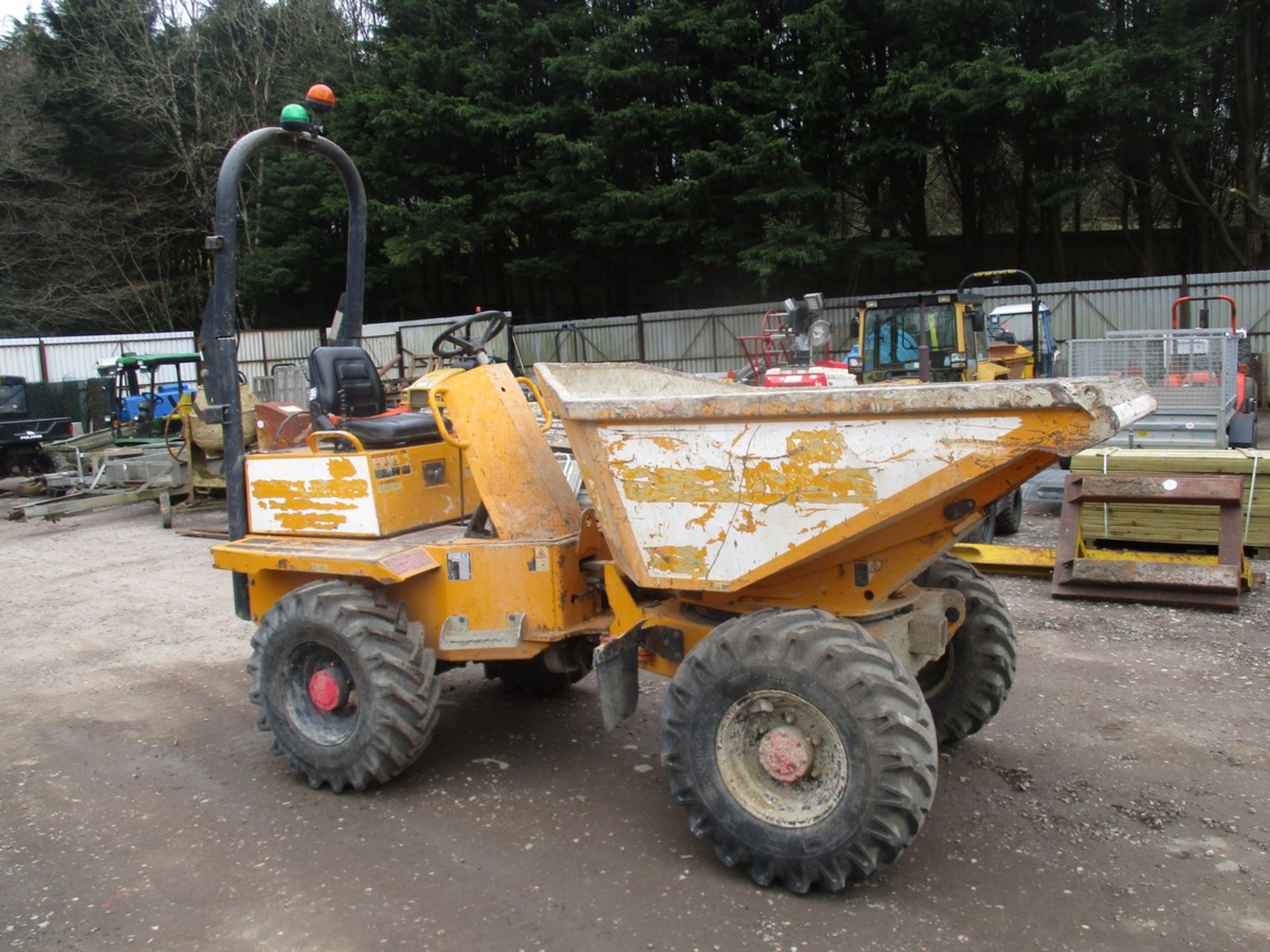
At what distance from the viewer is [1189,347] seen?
34.9 ft

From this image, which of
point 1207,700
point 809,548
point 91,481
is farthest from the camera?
point 91,481

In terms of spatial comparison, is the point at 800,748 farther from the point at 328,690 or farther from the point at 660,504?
the point at 328,690

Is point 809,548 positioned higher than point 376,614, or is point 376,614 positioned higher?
point 809,548

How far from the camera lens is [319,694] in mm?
4289

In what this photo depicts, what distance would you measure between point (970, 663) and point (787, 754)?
1308 millimetres

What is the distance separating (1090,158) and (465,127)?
14.9 meters

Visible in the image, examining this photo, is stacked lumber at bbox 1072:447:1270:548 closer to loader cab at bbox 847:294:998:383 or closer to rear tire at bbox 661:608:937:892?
loader cab at bbox 847:294:998:383

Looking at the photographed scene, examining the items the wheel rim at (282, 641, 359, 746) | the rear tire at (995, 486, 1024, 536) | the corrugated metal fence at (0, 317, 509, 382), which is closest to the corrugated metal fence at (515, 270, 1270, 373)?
the corrugated metal fence at (0, 317, 509, 382)

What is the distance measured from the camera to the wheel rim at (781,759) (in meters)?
3.32

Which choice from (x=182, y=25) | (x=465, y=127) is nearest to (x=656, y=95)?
(x=465, y=127)

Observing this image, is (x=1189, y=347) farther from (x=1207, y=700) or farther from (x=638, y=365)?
(x=638, y=365)

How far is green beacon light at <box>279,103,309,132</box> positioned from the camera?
14.8 ft

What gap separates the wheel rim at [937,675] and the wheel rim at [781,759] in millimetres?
1145

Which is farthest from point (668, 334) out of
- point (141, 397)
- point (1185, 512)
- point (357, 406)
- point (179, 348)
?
point (357, 406)
